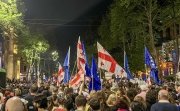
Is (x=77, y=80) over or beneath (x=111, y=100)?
over

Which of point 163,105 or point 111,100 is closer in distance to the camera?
point 163,105

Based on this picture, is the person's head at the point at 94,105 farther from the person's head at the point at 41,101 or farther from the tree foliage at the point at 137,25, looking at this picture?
the tree foliage at the point at 137,25

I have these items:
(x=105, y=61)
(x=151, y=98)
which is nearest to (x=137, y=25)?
(x=105, y=61)

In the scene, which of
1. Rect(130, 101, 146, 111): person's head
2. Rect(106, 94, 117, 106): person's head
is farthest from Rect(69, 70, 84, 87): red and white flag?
Rect(130, 101, 146, 111): person's head

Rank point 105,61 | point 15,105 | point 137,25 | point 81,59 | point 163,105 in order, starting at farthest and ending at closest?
point 137,25 < point 81,59 < point 105,61 < point 163,105 < point 15,105

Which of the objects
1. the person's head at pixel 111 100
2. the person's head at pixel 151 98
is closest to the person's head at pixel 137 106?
the person's head at pixel 111 100

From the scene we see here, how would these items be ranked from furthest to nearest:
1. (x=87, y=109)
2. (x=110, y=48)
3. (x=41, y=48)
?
1. (x=41, y=48)
2. (x=110, y=48)
3. (x=87, y=109)

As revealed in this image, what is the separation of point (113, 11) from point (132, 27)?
5.13 m

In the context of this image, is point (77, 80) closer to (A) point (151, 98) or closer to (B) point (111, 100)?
(A) point (151, 98)

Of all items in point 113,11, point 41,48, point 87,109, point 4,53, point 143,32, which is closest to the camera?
point 87,109

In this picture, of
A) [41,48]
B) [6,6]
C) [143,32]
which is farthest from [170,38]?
[6,6]

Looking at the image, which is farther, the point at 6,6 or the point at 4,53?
the point at 4,53

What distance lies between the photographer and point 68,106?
10.9 m

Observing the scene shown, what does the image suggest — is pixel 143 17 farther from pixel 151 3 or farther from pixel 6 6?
pixel 6 6
